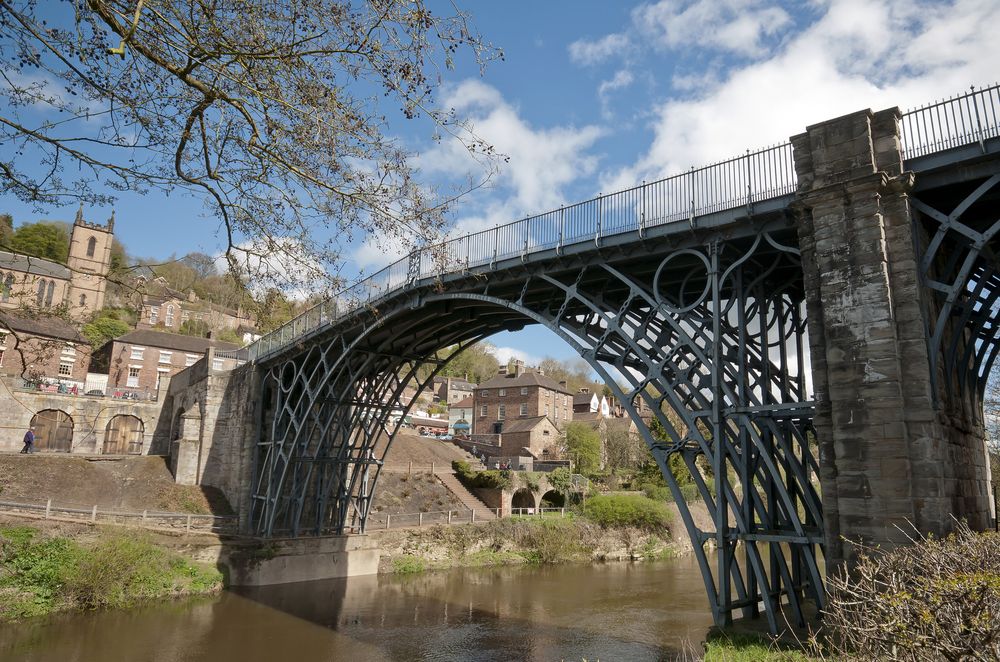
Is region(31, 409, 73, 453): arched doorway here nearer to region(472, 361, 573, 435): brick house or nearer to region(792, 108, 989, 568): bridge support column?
region(472, 361, 573, 435): brick house

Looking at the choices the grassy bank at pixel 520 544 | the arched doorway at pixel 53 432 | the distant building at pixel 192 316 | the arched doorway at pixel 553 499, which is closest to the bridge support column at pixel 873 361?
the grassy bank at pixel 520 544

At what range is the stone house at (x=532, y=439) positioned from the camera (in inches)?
1780

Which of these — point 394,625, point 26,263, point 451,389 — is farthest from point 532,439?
point 26,263

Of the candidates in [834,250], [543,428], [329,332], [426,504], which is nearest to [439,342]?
[329,332]

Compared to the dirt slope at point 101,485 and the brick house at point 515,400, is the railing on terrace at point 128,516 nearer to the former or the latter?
the dirt slope at point 101,485

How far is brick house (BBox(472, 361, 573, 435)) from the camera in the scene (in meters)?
52.2

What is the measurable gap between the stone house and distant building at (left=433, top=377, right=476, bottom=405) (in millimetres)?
21293

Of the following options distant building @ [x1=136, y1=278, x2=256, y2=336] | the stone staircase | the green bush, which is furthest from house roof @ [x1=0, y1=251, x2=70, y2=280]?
the green bush

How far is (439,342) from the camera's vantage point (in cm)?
2202

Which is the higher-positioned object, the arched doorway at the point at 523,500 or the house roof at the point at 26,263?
the house roof at the point at 26,263

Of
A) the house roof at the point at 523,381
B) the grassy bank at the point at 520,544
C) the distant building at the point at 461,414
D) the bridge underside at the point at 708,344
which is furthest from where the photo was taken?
the distant building at the point at 461,414

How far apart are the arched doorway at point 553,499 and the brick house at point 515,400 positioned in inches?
579

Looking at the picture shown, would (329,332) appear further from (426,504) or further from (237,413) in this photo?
(426,504)

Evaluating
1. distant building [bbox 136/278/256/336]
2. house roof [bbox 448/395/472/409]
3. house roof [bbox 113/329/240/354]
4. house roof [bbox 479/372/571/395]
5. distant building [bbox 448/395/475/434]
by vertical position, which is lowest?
distant building [bbox 448/395/475/434]
